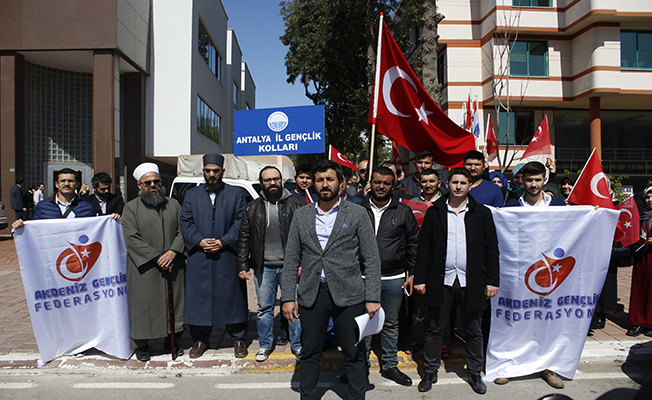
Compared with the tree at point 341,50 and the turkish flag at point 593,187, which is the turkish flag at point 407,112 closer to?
the turkish flag at point 593,187

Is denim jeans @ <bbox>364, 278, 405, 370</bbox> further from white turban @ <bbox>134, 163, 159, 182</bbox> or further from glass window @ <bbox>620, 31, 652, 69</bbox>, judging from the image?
glass window @ <bbox>620, 31, 652, 69</bbox>

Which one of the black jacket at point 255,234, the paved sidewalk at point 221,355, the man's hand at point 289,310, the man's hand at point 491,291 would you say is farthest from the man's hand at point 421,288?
the black jacket at point 255,234

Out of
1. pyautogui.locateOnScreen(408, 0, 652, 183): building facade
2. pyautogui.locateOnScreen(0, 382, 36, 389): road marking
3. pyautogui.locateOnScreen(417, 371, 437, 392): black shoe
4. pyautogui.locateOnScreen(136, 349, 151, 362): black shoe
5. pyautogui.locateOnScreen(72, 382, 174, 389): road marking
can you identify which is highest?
pyautogui.locateOnScreen(408, 0, 652, 183): building facade

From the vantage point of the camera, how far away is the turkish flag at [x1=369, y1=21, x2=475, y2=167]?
5.96 metres

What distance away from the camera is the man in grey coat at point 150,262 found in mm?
4723

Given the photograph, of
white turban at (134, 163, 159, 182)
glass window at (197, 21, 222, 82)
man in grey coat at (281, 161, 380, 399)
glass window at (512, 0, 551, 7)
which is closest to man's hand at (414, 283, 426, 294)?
man in grey coat at (281, 161, 380, 399)

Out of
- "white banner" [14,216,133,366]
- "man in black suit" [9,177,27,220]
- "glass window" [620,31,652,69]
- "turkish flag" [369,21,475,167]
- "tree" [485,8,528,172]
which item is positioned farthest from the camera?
"tree" [485,8,528,172]

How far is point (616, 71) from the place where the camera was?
67.0 feet

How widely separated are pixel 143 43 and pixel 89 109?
11.7 feet

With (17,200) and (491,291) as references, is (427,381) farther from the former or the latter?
(17,200)

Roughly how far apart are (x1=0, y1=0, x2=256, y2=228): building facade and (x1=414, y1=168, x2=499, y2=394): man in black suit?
14.5m

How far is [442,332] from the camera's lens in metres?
4.27

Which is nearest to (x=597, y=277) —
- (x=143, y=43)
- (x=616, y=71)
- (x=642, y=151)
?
(x=143, y=43)

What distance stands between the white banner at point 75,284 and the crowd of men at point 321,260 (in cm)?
20
